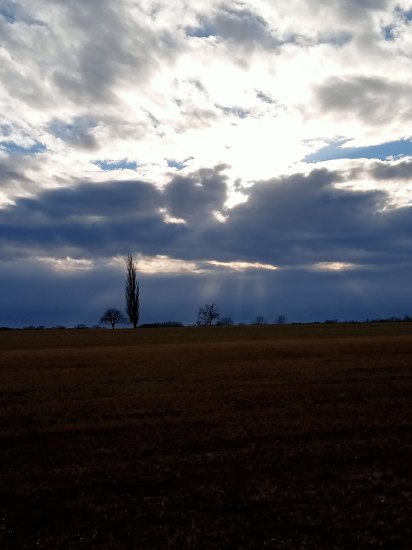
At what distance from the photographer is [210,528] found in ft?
23.3

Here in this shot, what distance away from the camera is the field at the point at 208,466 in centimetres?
702

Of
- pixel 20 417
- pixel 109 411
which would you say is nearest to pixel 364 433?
pixel 109 411

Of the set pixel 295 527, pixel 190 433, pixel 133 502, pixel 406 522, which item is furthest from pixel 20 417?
pixel 406 522

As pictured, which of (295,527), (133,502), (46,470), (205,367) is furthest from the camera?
(205,367)

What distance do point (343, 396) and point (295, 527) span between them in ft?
40.4

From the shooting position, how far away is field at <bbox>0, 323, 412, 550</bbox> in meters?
7.02

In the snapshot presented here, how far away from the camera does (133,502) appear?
26.9 ft

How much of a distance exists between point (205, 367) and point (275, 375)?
6.00 metres

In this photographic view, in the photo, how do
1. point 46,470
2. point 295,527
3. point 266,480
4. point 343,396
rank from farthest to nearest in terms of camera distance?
point 343,396 → point 46,470 → point 266,480 → point 295,527

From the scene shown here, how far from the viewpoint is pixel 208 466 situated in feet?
33.4

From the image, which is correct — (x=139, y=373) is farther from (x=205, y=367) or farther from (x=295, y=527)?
(x=295, y=527)

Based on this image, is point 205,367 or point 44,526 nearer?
point 44,526

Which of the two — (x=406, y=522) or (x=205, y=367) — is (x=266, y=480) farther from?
(x=205, y=367)

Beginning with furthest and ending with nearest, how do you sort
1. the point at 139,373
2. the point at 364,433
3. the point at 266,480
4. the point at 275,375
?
the point at 139,373 → the point at 275,375 → the point at 364,433 → the point at 266,480
